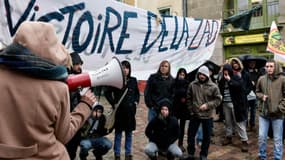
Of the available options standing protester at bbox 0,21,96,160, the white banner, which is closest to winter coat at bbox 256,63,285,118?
the white banner

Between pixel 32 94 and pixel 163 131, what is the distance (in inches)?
158

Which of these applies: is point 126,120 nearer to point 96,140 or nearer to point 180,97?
point 96,140

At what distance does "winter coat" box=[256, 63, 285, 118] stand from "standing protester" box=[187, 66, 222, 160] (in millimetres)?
744

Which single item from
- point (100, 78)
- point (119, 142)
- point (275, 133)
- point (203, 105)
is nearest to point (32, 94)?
point (100, 78)

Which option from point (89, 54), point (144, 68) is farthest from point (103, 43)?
point (144, 68)

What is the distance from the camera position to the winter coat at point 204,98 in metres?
5.83

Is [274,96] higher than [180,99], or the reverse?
[274,96]

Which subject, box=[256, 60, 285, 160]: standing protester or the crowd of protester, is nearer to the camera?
the crowd of protester

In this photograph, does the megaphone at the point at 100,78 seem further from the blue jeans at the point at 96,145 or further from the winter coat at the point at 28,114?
the blue jeans at the point at 96,145

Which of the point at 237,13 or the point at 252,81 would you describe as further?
the point at 237,13

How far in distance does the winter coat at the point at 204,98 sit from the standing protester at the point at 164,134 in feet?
1.53

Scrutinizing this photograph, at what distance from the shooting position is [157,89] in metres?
6.18

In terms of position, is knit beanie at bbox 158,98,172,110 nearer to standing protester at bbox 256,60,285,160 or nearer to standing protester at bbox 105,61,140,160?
standing protester at bbox 105,61,140,160

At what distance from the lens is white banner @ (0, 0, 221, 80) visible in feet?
11.8
